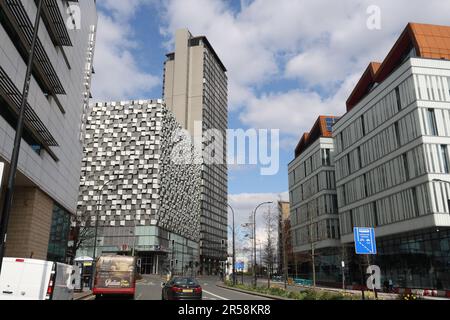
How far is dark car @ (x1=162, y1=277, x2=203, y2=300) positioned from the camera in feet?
64.0

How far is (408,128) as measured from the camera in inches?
1681

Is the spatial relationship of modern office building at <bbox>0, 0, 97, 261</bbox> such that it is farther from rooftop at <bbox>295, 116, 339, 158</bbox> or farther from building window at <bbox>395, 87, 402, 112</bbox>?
rooftop at <bbox>295, 116, 339, 158</bbox>

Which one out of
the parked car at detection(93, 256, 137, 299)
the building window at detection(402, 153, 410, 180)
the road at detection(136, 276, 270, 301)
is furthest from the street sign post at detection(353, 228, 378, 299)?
the building window at detection(402, 153, 410, 180)

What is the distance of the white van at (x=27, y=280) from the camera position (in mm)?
12172

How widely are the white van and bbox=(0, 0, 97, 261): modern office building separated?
11451 mm

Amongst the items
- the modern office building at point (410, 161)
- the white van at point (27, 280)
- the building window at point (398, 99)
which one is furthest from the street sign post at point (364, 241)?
the building window at point (398, 99)

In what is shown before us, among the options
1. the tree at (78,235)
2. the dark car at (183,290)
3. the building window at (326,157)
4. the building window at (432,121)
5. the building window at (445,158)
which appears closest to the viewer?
the dark car at (183,290)

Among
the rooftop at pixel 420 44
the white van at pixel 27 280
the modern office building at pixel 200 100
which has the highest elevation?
the modern office building at pixel 200 100

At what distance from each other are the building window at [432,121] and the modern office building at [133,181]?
66429 millimetres

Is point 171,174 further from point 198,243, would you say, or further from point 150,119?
point 198,243

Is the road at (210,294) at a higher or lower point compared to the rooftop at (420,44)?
lower

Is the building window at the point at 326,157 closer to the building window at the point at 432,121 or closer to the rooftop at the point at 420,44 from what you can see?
the rooftop at the point at 420,44

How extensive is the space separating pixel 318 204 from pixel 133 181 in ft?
158
